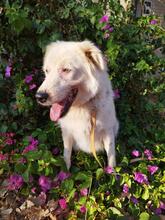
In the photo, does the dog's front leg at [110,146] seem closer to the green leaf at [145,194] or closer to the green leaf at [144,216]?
the green leaf at [145,194]

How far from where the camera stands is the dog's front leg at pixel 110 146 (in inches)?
117

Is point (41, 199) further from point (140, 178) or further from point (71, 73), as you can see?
point (71, 73)

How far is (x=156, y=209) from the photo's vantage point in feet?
9.34

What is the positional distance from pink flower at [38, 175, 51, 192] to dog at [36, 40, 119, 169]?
303 mm

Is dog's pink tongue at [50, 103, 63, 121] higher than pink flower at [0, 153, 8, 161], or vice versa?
dog's pink tongue at [50, 103, 63, 121]

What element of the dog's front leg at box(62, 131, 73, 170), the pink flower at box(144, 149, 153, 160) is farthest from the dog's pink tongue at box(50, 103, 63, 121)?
the pink flower at box(144, 149, 153, 160)

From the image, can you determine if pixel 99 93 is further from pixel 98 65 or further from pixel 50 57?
pixel 50 57

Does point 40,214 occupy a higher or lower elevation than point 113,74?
lower

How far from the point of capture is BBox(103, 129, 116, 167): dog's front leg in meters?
2.96

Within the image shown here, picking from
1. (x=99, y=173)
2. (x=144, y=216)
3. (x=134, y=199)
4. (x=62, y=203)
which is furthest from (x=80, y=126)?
(x=144, y=216)

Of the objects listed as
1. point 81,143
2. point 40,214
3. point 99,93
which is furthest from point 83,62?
point 40,214

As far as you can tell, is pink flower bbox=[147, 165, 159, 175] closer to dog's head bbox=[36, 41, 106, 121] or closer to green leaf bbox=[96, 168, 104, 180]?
green leaf bbox=[96, 168, 104, 180]

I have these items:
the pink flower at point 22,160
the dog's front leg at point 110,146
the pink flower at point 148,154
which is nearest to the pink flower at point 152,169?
the pink flower at point 148,154

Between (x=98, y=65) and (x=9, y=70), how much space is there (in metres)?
1.14
